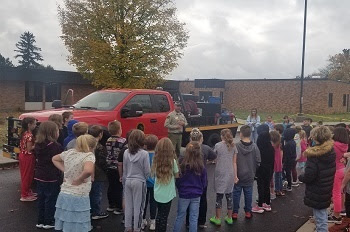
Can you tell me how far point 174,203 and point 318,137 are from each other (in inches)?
128

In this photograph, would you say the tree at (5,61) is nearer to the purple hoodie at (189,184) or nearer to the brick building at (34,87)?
the brick building at (34,87)

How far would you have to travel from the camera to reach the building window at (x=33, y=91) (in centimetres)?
3072

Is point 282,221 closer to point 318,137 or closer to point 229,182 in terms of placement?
point 229,182

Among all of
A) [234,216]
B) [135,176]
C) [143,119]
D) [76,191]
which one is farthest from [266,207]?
[76,191]

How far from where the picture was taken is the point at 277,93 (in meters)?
43.0

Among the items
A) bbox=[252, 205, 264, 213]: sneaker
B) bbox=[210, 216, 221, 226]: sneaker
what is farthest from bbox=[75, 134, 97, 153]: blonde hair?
bbox=[252, 205, 264, 213]: sneaker

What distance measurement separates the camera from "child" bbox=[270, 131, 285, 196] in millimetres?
7512

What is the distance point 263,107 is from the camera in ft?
144

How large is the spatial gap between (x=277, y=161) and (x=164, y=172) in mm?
3476

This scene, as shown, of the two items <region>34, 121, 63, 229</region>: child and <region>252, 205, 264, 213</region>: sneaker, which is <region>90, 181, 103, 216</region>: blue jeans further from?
<region>252, 205, 264, 213</region>: sneaker

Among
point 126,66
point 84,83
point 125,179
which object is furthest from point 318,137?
point 84,83

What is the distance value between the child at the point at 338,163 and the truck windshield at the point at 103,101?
201 inches

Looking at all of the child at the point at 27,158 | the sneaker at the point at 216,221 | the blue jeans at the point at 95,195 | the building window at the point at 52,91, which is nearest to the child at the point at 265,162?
the sneaker at the point at 216,221

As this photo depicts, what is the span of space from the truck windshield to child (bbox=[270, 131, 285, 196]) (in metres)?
3.90
